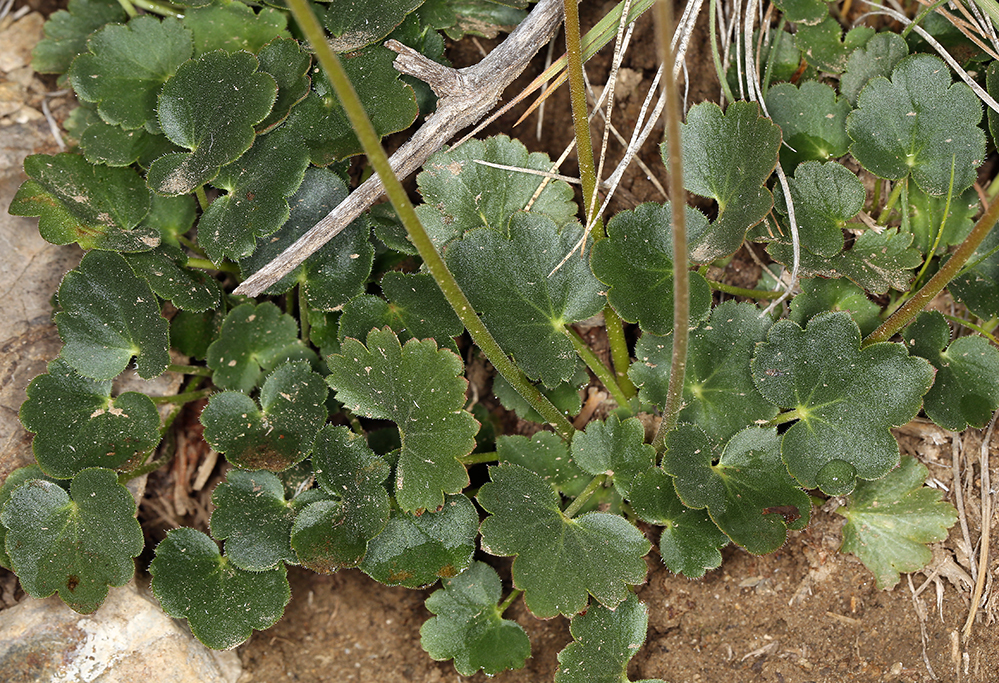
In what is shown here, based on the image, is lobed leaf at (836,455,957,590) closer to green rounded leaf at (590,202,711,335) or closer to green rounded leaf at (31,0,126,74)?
green rounded leaf at (590,202,711,335)

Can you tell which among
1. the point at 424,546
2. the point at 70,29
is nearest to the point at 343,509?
the point at 424,546

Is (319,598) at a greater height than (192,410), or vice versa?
(192,410)

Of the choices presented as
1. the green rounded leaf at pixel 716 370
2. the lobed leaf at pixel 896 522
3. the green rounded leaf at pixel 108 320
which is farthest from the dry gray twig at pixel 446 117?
the lobed leaf at pixel 896 522

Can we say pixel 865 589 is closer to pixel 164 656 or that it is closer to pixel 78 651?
pixel 164 656

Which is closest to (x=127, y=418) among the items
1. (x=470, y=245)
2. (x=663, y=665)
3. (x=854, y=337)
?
(x=470, y=245)

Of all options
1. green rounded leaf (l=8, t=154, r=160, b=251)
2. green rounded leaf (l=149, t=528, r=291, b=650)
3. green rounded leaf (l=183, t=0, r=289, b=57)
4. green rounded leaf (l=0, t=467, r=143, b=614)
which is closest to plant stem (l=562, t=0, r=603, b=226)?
green rounded leaf (l=183, t=0, r=289, b=57)

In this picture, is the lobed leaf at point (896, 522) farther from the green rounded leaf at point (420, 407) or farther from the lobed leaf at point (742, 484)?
the green rounded leaf at point (420, 407)

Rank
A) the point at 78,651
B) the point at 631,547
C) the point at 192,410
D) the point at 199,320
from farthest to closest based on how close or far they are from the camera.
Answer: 1. the point at 192,410
2. the point at 199,320
3. the point at 78,651
4. the point at 631,547
